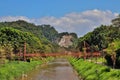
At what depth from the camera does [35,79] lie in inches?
1767

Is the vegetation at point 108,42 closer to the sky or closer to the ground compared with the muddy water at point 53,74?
closer to the sky

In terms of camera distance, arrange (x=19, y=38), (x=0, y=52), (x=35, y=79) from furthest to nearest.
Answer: (x=19, y=38) < (x=0, y=52) < (x=35, y=79)

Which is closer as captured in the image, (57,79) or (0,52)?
(57,79)

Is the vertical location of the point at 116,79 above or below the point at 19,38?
below

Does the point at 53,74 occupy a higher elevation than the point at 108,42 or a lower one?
lower

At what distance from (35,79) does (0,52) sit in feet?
44.6

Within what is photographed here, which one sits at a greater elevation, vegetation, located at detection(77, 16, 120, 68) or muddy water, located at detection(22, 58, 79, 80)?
vegetation, located at detection(77, 16, 120, 68)

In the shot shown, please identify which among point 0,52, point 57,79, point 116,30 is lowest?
point 57,79

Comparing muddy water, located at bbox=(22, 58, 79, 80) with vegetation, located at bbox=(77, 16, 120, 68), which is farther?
muddy water, located at bbox=(22, 58, 79, 80)

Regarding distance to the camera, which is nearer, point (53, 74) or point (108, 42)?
point (53, 74)

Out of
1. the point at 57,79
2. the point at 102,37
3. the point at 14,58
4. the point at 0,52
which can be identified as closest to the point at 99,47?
the point at 102,37

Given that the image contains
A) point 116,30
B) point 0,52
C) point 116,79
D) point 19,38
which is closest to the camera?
point 116,79

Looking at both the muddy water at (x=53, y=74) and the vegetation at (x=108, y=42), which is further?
the muddy water at (x=53, y=74)

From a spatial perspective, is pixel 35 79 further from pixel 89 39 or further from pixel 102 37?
pixel 89 39
